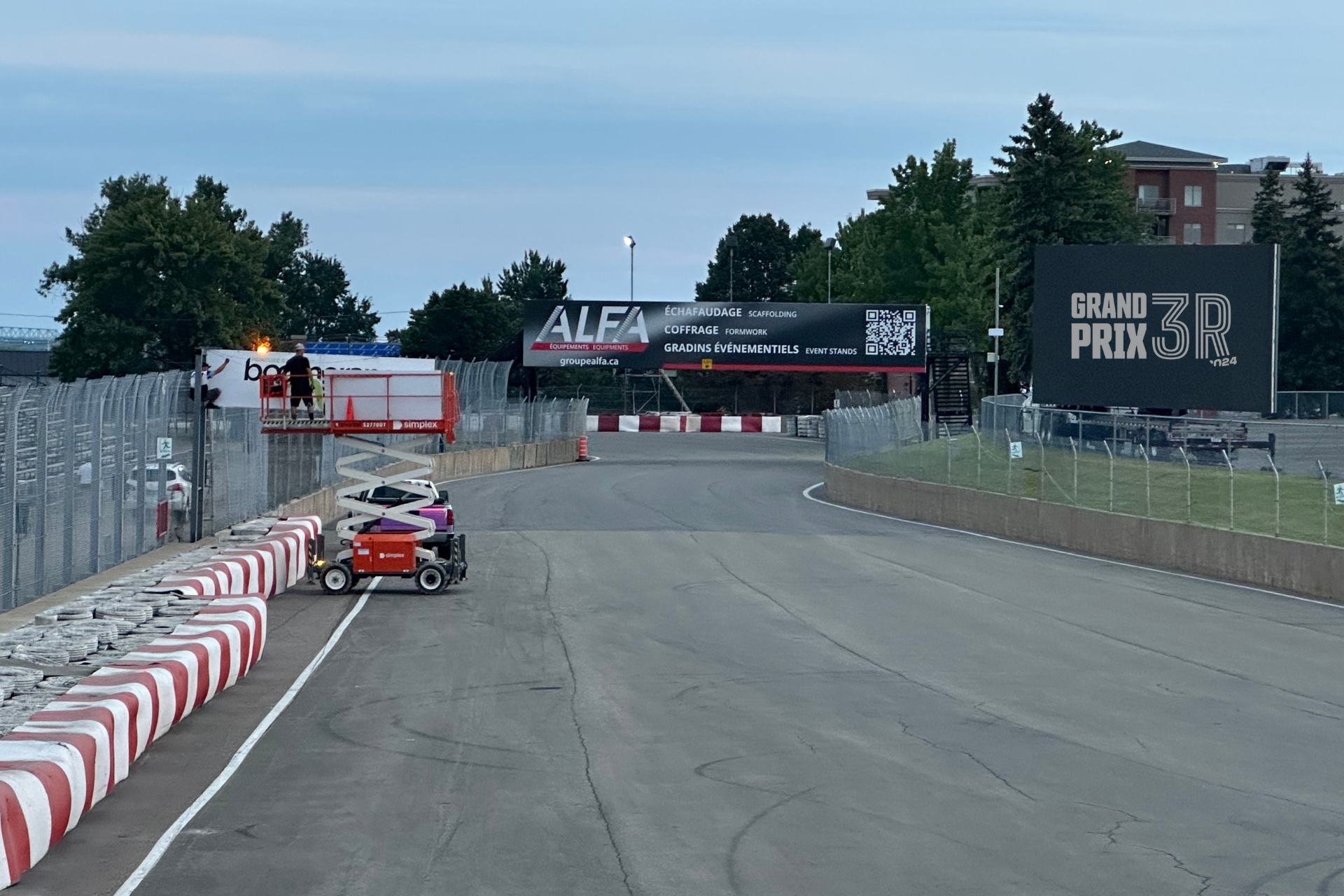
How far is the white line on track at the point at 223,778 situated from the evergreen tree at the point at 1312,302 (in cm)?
7601

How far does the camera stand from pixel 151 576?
18.3 m

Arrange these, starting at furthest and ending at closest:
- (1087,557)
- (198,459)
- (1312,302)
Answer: (1312,302) → (1087,557) → (198,459)

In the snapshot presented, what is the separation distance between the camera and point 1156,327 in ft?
110

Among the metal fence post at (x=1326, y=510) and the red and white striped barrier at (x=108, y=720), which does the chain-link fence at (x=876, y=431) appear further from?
the red and white striped barrier at (x=108, y=720)

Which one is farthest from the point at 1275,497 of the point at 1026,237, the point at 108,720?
→ the point at 1026,237

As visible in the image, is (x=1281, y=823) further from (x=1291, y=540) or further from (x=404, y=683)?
(x=1291, y=540)

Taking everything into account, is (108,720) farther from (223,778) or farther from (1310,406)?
(1310,406)

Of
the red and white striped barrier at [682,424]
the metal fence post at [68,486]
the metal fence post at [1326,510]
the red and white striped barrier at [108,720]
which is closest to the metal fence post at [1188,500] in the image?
the metal fence post at [1326,510]

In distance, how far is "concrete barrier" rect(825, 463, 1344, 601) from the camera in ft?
73.8

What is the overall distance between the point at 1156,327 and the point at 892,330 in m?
36.8

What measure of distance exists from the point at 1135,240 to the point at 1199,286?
67.5 meters

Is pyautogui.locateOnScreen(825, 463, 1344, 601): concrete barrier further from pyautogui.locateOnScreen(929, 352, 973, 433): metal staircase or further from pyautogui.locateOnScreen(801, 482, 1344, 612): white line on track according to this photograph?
pyautogui.locateOnScreen(929, 352, 973, 433): metal staircase

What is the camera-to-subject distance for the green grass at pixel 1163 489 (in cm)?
2441

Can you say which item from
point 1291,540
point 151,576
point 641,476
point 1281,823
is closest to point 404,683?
point 151,576
